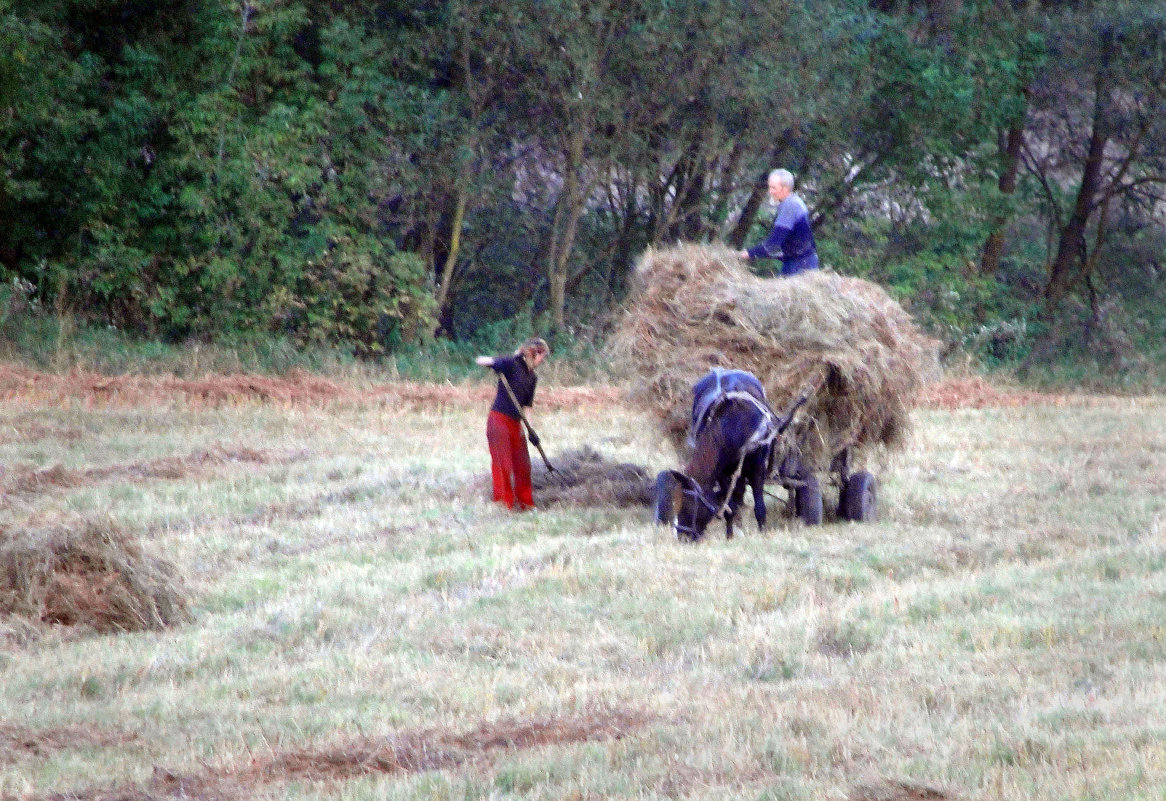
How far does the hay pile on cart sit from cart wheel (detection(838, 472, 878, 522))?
0.15 metres

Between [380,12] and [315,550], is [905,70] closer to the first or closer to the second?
[380,12]

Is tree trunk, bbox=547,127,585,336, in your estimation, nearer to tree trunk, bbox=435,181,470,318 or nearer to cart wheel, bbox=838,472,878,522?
tree trunk, bbox=435,181,470,318

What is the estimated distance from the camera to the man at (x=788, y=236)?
11.6m

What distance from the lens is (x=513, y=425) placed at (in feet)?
39.4

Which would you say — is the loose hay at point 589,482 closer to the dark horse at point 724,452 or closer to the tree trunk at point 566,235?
the dark horse at point 724,452

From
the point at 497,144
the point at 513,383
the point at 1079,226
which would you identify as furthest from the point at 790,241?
the point at 1079,226

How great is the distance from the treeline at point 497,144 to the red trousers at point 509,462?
10937 mm

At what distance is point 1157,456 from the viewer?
15250 millimetres

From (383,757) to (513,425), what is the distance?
21.2 feet

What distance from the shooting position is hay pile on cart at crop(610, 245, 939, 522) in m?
10.6

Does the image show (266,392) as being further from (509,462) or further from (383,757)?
(383,757)

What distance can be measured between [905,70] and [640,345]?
61.4 feet

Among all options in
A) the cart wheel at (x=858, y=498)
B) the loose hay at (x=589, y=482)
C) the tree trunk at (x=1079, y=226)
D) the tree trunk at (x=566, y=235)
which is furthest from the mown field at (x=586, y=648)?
the tree trunk at (x=1079, y=226)

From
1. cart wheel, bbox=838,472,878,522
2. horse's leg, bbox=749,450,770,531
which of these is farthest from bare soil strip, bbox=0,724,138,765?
cart wheel, bbox=838,472,878,522
